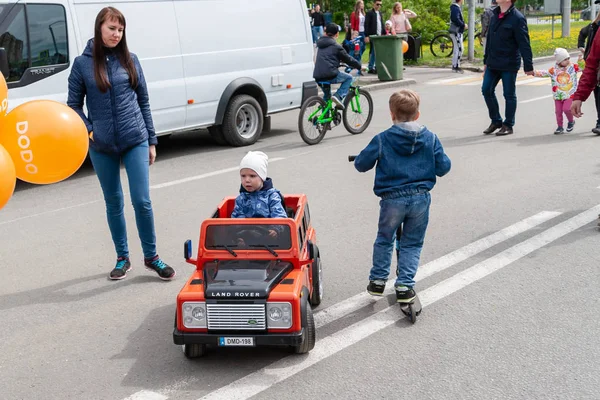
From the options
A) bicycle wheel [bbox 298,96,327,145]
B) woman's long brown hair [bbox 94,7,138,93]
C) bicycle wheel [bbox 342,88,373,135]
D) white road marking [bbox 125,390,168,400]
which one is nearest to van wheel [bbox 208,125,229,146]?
bicycle wheel [bbox 298,96,327,145]

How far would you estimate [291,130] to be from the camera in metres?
14.1

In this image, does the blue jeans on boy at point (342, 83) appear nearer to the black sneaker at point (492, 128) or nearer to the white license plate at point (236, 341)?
the black sneaker at point (492, 128)

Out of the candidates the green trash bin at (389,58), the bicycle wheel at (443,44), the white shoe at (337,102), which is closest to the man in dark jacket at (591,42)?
the white shoe at (337,102)

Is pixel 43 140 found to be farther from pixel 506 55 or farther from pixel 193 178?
pixel 506 55

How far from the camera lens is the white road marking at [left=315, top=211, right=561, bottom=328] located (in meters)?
5.40

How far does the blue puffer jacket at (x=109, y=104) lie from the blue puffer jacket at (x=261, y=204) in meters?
1.13

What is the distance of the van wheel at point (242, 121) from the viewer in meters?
12.2

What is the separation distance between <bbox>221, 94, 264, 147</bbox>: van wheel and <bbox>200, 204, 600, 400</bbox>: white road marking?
6017mm

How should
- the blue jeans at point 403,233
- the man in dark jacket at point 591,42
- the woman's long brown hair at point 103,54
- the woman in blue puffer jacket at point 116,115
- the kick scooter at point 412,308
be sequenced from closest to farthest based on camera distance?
the kick scooter at point 412,308, the blue jeans at point 403,233, the woman's long brown hair at point 103,54, the woman in blue puffer jacket at point 116,115, the man in dark jacket at point 591,42

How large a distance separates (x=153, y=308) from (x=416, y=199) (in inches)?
75.3

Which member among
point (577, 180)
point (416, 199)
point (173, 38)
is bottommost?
point (577, 180)

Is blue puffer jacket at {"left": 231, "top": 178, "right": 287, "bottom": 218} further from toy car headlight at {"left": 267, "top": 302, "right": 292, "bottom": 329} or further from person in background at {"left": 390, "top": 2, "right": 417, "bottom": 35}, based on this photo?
person in background at {"left": 390, "top": 2, "right": 417, "bottom": 35}

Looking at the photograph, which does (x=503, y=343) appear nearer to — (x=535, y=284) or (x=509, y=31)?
(x=535, y=284)

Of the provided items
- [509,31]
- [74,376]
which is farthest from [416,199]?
[509,31]
